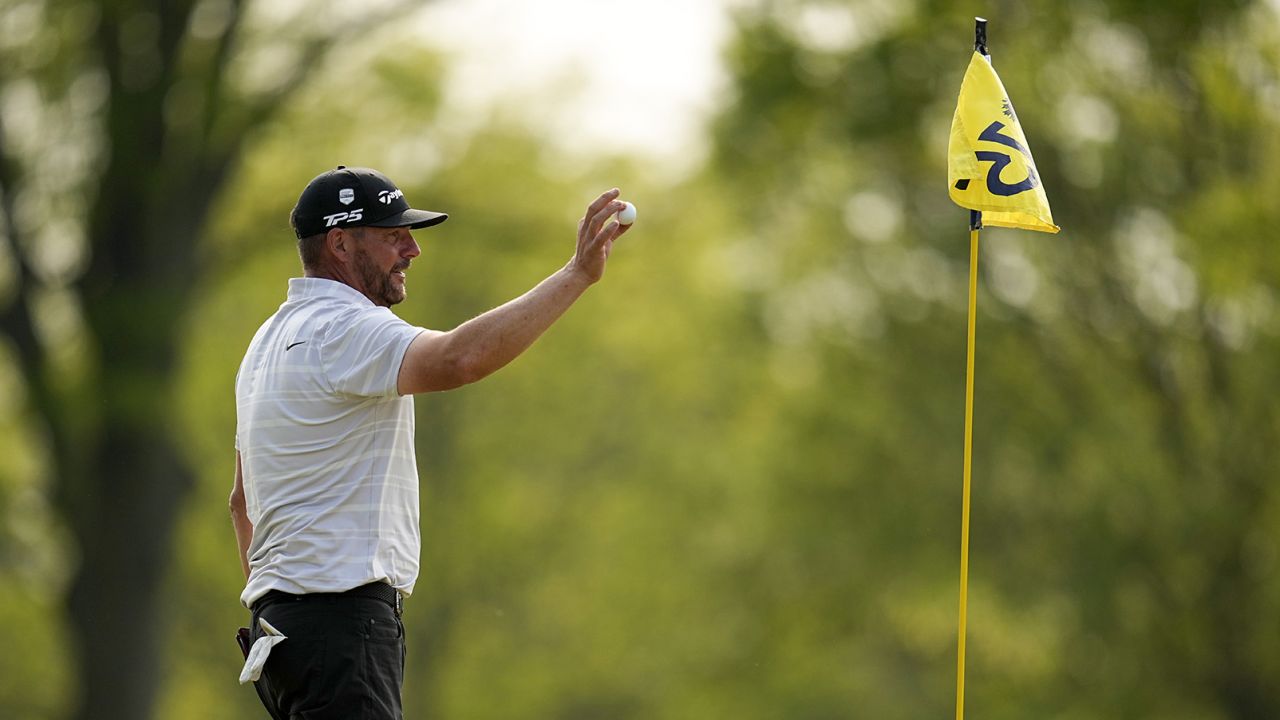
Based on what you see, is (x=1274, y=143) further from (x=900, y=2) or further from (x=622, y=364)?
(x=622, y=364)

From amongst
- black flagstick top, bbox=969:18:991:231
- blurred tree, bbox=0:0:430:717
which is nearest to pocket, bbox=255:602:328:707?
black flagstick top, bbox=969:18:991:231

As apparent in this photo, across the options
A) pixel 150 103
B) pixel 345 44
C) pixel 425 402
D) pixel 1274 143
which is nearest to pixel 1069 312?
pixel 1274 143

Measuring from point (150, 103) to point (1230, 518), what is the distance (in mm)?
9616

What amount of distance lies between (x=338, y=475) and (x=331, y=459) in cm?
5

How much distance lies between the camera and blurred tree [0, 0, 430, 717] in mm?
14391

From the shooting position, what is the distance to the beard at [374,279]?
4855 millimetres

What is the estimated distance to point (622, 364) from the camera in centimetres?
2880

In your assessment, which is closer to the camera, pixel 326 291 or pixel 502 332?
pixel 502 332

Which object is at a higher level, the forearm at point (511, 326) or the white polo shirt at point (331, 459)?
the forearm at point (511, 326)

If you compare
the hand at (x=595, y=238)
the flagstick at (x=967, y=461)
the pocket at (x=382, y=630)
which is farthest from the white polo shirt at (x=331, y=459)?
the flagstick at (x=967, y=461)

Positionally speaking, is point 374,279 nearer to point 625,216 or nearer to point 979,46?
point 625,216

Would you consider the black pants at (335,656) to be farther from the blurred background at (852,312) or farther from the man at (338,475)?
the blurred background at (852,312)

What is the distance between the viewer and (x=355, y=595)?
459 cm

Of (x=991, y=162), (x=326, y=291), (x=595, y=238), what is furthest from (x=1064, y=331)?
(x=595, y=238)
